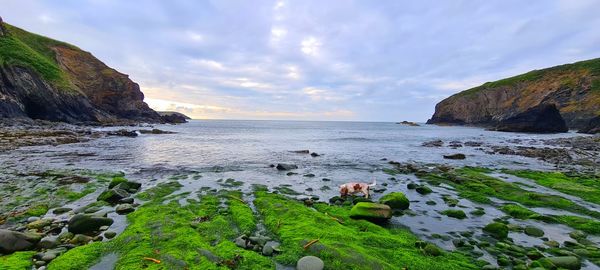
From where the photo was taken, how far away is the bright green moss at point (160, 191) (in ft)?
43.2

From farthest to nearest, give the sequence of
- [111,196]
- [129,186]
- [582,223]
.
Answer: [129,186] → [111,196] → [582,223]

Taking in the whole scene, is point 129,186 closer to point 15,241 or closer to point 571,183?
point 15,241

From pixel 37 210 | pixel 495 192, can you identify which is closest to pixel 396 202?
pixel 495 192

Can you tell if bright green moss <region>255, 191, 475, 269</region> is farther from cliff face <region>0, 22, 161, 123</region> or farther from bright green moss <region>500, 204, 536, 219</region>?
cliff face <region>0, 22, 161, 123</region>

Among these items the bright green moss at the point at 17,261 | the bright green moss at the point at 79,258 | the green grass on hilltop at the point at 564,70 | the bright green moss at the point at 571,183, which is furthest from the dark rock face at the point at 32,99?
the green grass on hilltop at the point at 564,70

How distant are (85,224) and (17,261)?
2253mm

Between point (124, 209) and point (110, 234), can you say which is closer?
point (110, 234)

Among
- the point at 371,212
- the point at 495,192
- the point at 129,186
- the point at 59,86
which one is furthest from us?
the point at 59,86

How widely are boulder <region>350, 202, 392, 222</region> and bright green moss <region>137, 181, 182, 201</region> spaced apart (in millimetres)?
8351

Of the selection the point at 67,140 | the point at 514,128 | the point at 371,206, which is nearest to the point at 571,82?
the point at 514,128

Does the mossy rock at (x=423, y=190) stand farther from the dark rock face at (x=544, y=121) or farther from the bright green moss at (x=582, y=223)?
the dark rock face at (x=544, y=121)

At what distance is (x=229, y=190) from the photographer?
49.3ft

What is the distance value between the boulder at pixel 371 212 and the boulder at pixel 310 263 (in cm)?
396

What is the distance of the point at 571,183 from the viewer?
1662 cm
